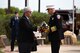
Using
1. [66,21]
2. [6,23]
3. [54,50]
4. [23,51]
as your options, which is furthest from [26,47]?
[66,21]

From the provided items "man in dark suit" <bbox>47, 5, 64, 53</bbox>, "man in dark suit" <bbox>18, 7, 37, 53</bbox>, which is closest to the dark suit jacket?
"man in dark suit" <bbox>18, 7, 37, 53</bbox>

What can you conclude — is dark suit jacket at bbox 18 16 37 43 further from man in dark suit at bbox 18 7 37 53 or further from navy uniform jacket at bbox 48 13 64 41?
navy uniform jacket at bbox 48 13 64 41

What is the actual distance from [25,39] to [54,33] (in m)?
1.17

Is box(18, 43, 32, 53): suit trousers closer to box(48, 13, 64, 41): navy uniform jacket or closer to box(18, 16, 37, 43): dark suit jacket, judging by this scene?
box(18, 16, 37, 43): dark suit jacket

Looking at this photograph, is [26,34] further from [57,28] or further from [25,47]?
[57,28]

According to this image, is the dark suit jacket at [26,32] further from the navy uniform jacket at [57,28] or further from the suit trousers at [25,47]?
the navy uniform jacket at [57,28]

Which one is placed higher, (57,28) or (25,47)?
(57,28)

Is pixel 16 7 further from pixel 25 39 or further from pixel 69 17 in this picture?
pixel 25 39

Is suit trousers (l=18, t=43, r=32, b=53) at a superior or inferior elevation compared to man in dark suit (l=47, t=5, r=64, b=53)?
inferior

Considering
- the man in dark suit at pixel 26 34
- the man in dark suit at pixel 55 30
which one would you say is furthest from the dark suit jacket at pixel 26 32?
the man in dark suit at pixel 55 30

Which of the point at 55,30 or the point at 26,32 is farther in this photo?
the point at 55,30

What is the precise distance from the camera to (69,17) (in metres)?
A: 36.3

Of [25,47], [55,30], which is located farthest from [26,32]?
[55,30]

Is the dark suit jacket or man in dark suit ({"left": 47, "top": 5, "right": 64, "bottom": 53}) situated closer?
the dark suit jacket
